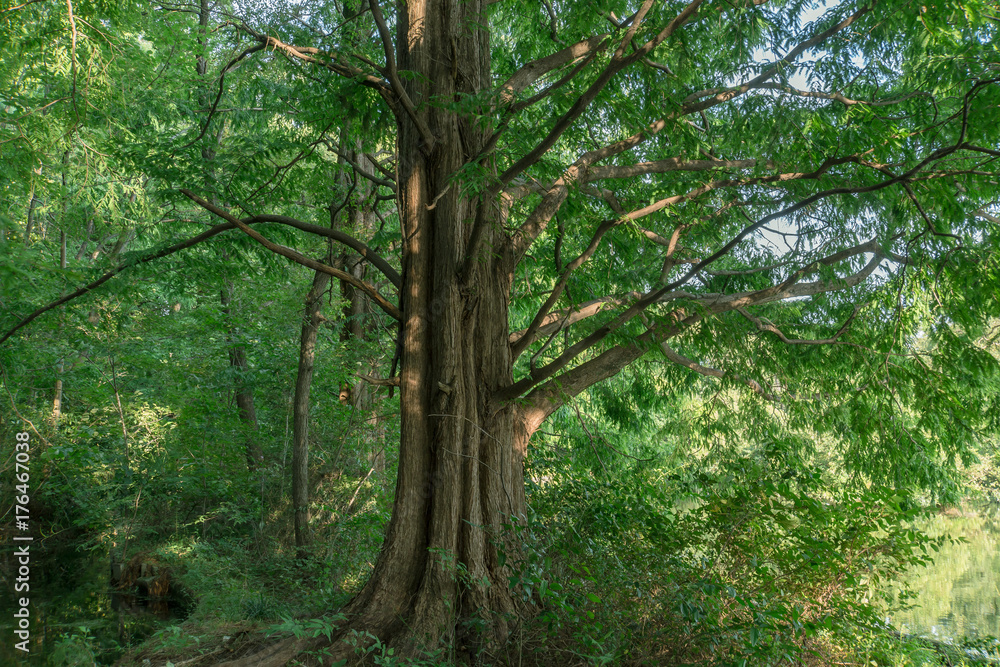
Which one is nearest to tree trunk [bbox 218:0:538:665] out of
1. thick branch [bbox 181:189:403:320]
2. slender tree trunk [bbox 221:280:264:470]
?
thick branch [bbox 181:189:403:320]

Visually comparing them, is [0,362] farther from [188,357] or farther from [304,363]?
[188,357]

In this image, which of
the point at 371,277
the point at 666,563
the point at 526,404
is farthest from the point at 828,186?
the point at 371,277

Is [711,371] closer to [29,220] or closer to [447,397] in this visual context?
[447,397]

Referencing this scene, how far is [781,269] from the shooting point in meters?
6.55

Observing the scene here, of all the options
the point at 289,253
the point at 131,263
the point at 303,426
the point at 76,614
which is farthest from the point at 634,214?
the point at 76,614

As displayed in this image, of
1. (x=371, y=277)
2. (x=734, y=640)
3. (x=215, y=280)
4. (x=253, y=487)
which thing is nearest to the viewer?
(x=734, y=640)

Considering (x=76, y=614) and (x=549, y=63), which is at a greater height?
(x=549, y=63)

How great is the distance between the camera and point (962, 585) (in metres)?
11.4

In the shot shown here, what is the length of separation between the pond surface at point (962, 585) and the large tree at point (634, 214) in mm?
2816

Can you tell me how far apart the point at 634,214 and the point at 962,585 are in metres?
11.1

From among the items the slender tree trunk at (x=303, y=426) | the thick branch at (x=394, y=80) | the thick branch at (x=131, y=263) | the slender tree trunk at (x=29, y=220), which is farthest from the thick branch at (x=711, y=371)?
the slender tree trunk at (x=29, y=220)

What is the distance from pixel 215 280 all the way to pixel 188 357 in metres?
4.69

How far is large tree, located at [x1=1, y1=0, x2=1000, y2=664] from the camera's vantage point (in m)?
4.31

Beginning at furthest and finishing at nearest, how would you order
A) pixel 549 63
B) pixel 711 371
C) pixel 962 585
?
pixel 962 585 < pixel 711 371 < pixel 549 63
